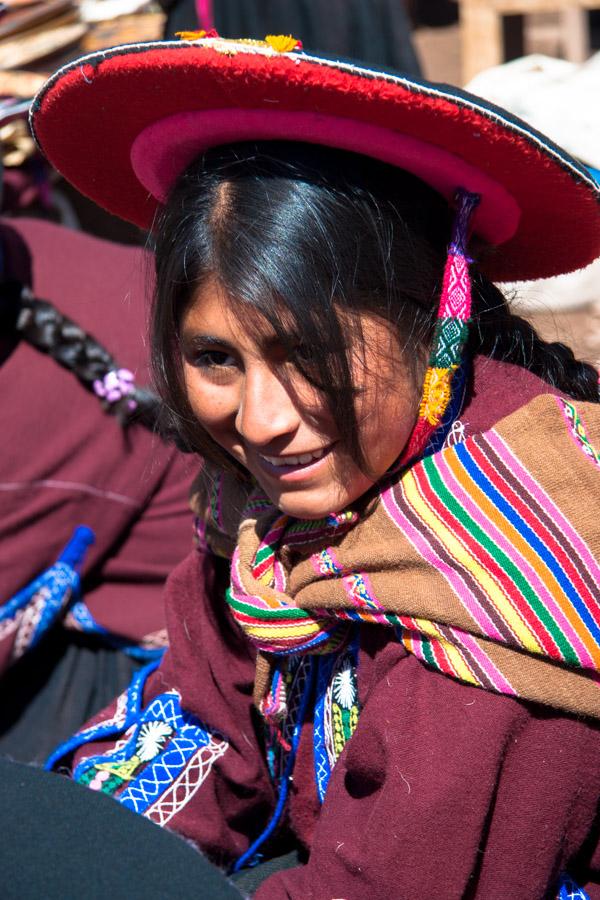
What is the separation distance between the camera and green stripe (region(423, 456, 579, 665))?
1.09 m

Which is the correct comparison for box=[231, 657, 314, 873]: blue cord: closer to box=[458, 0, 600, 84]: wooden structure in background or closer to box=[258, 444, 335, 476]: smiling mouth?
box=[258, 444, 335, 476]: smiling mouth

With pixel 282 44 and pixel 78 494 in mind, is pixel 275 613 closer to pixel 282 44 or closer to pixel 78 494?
pixel 282 44

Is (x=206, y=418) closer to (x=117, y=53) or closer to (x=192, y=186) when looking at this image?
(x=192, y=186)

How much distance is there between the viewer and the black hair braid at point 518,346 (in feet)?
4.21

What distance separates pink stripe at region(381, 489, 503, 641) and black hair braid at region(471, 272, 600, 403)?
23cm

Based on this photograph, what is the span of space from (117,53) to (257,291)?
276 mm

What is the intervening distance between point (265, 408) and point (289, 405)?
0.03 metres

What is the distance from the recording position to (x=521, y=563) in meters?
1.12

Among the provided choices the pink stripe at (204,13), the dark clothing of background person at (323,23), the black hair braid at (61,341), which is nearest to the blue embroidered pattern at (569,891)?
the black hair braid at (61,341)

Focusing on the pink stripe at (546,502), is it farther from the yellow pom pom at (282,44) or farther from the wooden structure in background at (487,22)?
the wooden structure in background at (487,22)

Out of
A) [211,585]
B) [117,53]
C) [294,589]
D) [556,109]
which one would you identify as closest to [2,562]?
[211,585]

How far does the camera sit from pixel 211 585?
1.55 metres

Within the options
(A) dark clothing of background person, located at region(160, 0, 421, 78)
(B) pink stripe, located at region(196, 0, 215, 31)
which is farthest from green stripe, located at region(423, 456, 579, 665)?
(B) pink stripe, located at region(196, 0, 215, 31)

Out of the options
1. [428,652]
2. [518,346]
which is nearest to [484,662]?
[428,652]
